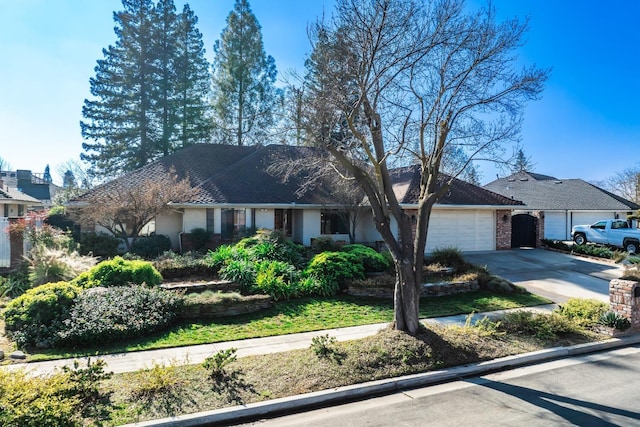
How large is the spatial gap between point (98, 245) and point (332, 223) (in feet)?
35.0

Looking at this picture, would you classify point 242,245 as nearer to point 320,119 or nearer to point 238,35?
point 320,119

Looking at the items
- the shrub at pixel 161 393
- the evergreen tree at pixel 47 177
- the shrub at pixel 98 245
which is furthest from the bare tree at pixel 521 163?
the evergreen tree at pixel 47 177

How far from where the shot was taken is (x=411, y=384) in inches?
A: 233

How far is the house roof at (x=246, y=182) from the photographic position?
18.2m

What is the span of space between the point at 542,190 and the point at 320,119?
27920 millimetres

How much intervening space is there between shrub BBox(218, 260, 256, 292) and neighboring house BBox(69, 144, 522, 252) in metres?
5.96

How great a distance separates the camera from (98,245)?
15.5 metres

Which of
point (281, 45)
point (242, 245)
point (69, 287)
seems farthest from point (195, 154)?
point (69, 287)

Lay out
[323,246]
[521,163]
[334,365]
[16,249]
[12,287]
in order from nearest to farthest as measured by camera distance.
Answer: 1. [334,365]
2. [521,163]
3. [12,287]
4. [16,249]
5. [323,246]

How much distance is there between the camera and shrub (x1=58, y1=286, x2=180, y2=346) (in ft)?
23.6

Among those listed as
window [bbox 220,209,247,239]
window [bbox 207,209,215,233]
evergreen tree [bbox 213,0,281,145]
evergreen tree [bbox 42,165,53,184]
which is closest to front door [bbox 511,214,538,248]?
window [bbox 220,209,247,239]

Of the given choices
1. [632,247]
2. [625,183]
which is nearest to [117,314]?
[632,247]

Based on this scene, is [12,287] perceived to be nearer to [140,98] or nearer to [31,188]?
[140,98]

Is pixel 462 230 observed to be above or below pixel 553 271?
above
